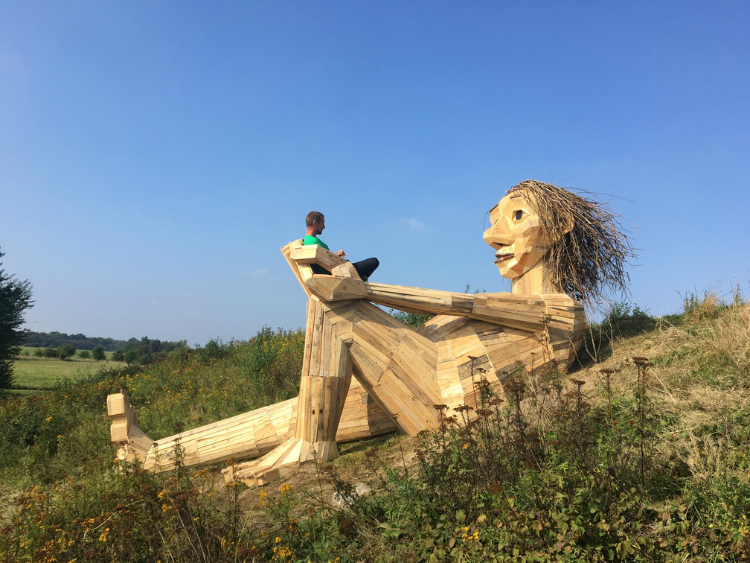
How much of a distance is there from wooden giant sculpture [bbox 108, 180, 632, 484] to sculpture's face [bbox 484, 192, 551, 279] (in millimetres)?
13

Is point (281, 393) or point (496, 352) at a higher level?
point (496, 352)

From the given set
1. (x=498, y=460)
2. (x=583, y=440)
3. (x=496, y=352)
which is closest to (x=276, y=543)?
(x=498, y=460)

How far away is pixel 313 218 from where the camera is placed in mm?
6176

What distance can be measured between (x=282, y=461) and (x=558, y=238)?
158 inches

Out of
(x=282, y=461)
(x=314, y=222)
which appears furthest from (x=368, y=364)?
(x=314, y=222)

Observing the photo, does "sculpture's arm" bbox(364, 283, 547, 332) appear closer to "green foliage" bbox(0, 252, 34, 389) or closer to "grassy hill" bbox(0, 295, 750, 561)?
"grassy hill" bbox(0, 295, 750, 561)

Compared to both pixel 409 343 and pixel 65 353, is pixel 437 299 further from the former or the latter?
pixel 65 353

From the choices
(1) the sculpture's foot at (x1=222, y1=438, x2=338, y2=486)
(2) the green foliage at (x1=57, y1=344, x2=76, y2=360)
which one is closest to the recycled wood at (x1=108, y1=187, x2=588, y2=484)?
(1) the sculpture's foot at (x1=222, y1=438, x2=338, y2=486)

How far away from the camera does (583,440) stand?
3592mm

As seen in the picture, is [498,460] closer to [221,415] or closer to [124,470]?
[124,470]

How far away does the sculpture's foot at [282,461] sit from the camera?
5.15 meters

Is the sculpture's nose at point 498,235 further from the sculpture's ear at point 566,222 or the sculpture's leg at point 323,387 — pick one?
the sculpture's leg at point 323,387

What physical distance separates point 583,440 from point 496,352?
2.45 m

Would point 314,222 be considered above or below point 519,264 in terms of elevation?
above
